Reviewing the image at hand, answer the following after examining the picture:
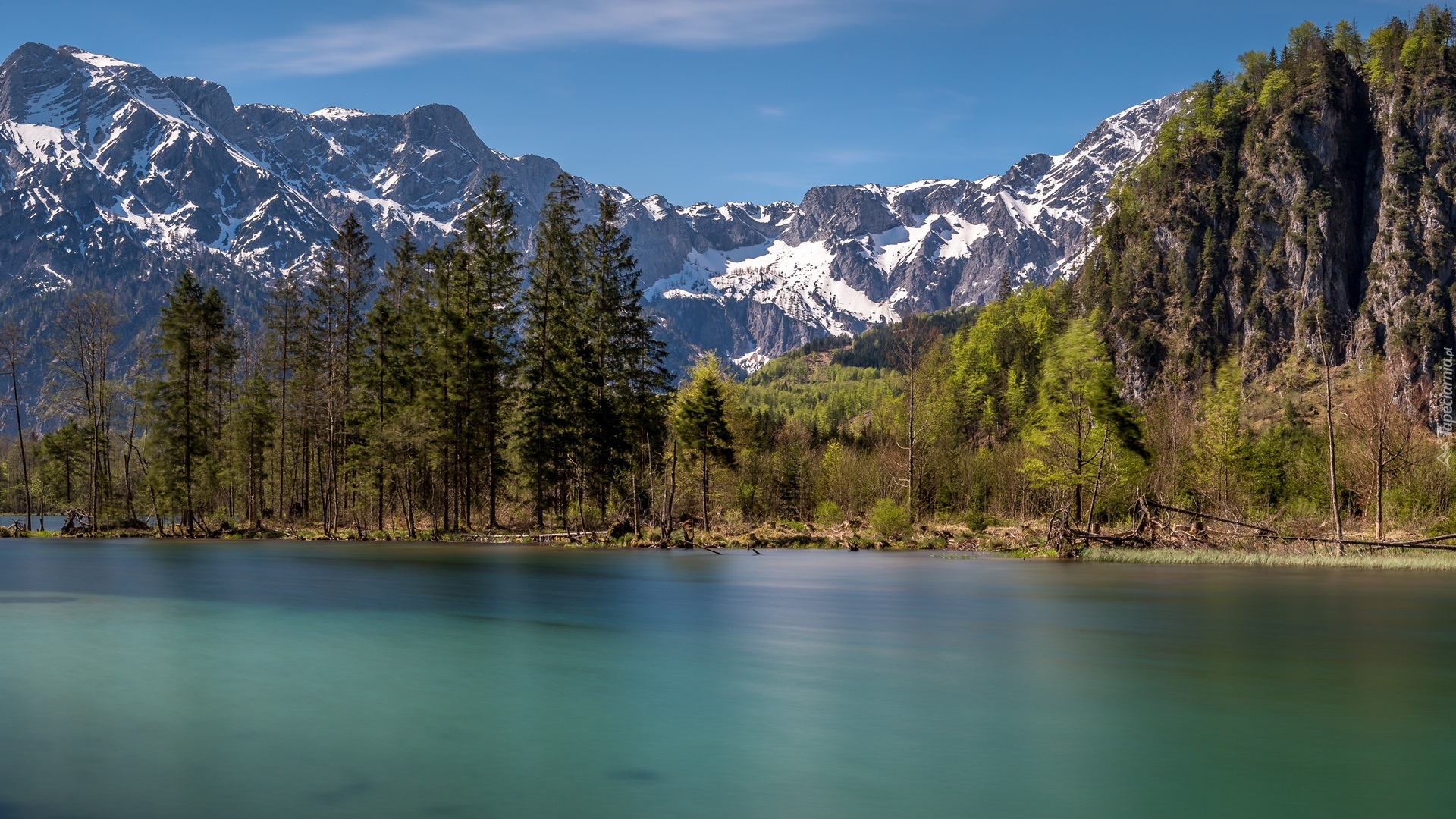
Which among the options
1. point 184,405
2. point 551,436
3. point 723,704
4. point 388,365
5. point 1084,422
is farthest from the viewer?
point 184,405

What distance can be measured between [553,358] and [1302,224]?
550 feet

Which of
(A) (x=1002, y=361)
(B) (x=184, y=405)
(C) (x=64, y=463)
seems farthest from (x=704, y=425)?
(A) (x=1002, y=361)

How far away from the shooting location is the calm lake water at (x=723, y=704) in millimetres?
10141

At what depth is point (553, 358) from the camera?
60.3m

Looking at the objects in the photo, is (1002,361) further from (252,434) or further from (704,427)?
(252,434)

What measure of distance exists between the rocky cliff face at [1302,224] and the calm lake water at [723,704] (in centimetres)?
16445

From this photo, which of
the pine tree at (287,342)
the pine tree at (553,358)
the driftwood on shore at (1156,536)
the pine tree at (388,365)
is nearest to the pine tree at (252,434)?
the pine tree at (287,342)

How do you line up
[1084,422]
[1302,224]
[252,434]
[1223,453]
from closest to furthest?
1. [1084,422]
2. [1223,453]
3. [252,434]
4. [1302,224]

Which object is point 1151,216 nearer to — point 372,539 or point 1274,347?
point 1274,347

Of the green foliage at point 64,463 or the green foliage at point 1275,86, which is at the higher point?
the green foliage at point 1275,86

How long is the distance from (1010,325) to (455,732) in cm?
14878

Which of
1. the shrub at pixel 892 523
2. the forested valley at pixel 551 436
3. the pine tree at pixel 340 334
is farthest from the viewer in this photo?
the pine tree at pixel 340 334

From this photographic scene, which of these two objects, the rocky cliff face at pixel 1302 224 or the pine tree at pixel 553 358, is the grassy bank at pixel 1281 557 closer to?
the pine tree at pixel 553 358

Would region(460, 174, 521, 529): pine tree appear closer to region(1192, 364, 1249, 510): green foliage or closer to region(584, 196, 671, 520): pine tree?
region(584, 196, 671, 520): pine tree
